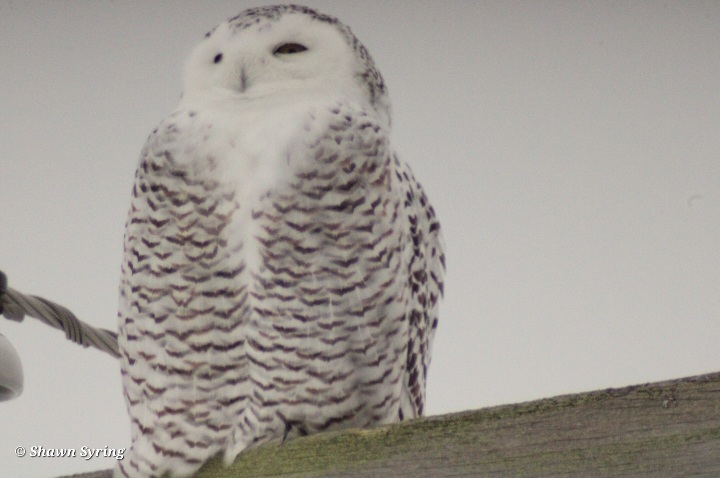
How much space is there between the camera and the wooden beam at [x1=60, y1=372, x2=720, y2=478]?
712 millimetres

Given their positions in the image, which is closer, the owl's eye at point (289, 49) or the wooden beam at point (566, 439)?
the wooden beam at point (566, 439)

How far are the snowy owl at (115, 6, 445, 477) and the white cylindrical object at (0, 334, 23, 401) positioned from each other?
7.0 inches

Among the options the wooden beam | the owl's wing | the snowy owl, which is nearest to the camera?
the wooden beam

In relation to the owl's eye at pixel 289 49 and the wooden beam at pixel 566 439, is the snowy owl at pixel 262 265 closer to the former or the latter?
the owl's eye at pixel 289 49

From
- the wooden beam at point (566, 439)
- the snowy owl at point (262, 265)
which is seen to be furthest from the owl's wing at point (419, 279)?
the wooden beam at point (566, 439)

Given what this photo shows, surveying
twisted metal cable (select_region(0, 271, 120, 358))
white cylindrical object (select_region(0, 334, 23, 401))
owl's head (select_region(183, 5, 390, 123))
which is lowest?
white cylindrical object (select_region(0, 334, 23, 401))

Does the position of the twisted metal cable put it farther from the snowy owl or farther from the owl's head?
the owl's head

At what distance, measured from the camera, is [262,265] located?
1069mm

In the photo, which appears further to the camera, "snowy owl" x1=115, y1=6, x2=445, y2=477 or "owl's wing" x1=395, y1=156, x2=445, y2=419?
"owl's wing" x1=395, y1=156, x2=445, y2=419

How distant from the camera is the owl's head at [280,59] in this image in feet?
3.76

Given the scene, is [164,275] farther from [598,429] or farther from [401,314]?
[598,429]

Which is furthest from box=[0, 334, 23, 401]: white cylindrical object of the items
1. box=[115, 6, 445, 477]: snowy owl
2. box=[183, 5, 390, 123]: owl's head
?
box=[183, 5, 390, 123]: owl's head

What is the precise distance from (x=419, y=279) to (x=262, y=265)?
229mm

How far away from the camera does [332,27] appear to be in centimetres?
122
